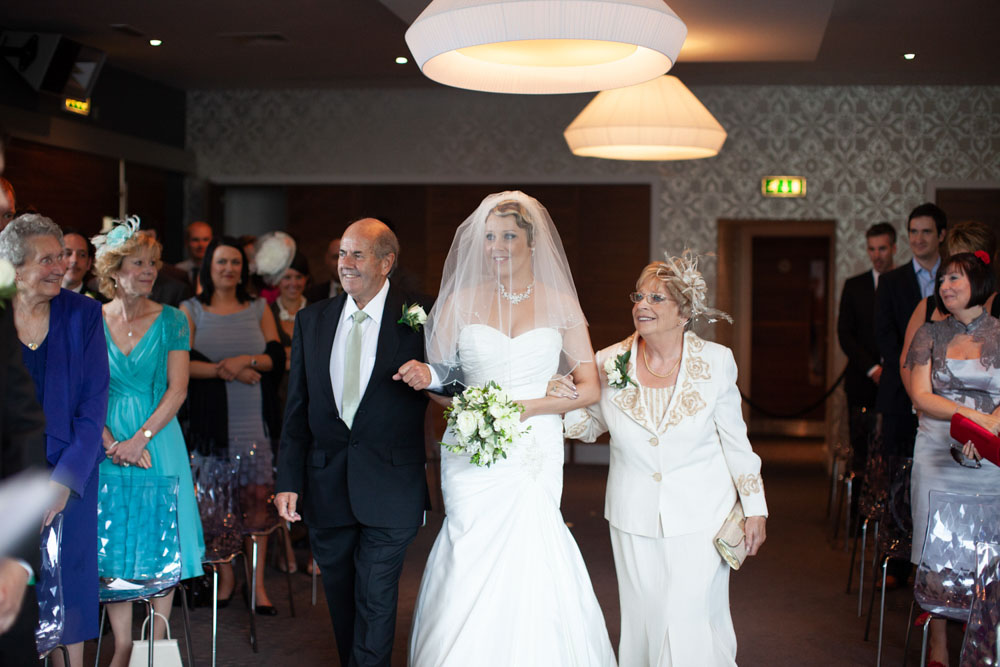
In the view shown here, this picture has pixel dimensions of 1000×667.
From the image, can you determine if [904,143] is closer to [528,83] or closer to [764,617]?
[764,617]

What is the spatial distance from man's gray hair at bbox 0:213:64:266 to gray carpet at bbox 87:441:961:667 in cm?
218

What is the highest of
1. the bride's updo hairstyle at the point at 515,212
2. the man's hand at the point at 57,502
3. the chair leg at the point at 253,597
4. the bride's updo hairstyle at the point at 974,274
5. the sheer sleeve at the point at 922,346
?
the bride's updo hairstyle at the point at 515,212

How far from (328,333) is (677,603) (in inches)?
65.0

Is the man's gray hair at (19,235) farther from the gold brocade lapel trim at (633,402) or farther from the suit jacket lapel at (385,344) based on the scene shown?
the gold brocade lapel trim at (633,402)

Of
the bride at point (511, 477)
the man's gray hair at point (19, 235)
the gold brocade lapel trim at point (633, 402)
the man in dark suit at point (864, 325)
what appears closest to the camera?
the man's gray hair at point (19, 235)

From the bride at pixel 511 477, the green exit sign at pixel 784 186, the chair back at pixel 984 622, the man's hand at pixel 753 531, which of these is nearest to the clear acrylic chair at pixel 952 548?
the man's hand at pixel 753 531

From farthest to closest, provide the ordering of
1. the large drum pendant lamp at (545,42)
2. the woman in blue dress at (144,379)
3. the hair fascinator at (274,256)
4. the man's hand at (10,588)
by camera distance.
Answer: the hair fascinator at (274,256) < the woman in blue dress at (144,379) < the large drum pendant lamp at (545,42) < the man's hand at (10,588)

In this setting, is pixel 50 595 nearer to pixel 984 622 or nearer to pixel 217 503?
pixel 217 503

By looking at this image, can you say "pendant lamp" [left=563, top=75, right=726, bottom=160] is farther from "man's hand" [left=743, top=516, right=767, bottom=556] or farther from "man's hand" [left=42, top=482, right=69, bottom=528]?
"man's hand" [left=42, top=482, right=69, bottom=528]

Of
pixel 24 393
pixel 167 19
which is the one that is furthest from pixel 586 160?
pixel 24 393

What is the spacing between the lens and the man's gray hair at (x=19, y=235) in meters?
3.40

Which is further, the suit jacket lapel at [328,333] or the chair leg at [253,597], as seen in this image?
the chair leg at [253,597]

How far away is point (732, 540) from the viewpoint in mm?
3645

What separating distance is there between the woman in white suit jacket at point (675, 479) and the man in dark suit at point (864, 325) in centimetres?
349
